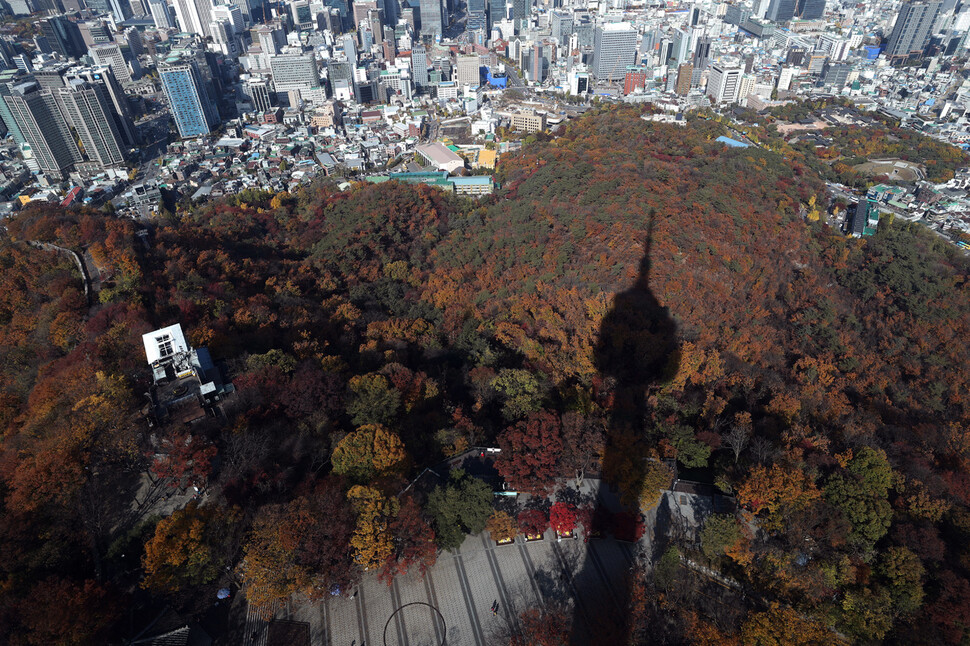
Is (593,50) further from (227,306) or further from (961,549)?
(961,549)

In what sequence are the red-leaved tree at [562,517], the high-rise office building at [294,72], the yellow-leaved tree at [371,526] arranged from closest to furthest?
the yellow-leaved tree at [371,526] → the red-leaved tree at [562,517] → the high-rise office building at [294,72]

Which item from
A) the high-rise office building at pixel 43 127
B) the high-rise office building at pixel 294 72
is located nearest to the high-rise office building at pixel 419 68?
the high-rise office building at pixel 294 72

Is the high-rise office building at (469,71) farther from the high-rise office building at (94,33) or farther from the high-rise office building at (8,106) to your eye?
the high-rise office building at (94,33)

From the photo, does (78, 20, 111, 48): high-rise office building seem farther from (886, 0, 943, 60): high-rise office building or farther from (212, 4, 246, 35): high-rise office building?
(886, 0, 943, 60): high-rise office building

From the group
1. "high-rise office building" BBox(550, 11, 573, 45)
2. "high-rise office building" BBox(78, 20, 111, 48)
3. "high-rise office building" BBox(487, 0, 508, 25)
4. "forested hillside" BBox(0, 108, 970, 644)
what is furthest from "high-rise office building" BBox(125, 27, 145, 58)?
"forested hillside" BBox(0, 108, 970, 644)

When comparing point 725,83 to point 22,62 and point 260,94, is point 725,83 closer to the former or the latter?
point 260,94
